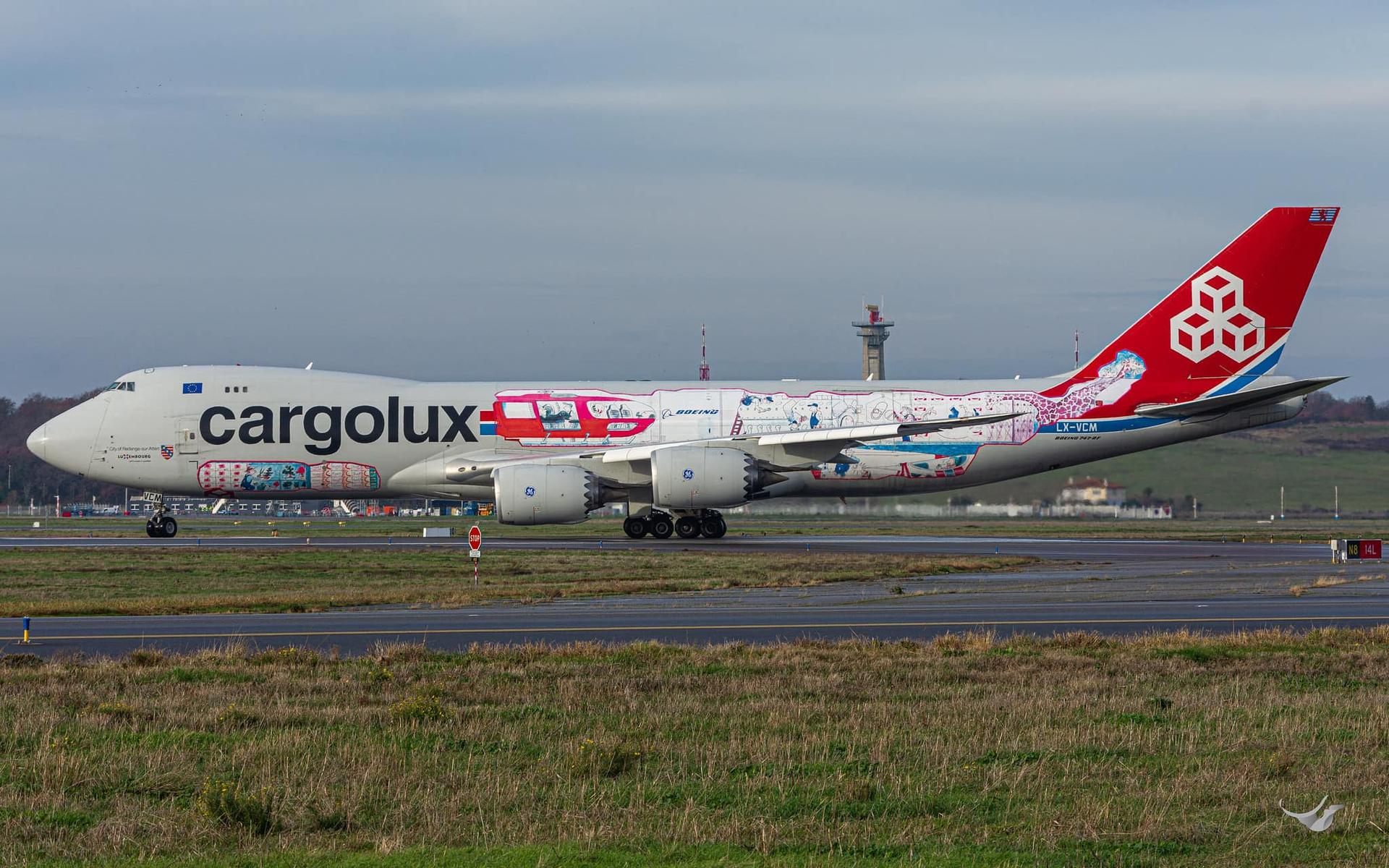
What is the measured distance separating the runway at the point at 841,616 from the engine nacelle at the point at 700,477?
980 centimetres

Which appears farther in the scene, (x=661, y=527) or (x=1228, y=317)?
(x=661, y=527)

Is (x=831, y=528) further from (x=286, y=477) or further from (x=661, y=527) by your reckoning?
(x=286, y=477)

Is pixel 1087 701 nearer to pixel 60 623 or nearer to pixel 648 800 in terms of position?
pixel 648 800

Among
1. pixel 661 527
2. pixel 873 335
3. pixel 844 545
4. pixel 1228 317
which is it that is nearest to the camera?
pixel 844 545

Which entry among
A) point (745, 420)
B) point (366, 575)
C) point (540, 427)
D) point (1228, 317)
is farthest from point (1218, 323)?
point (366, 575)

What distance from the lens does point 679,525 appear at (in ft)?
130

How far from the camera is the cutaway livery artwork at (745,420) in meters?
38.5

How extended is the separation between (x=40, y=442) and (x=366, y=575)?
1900cm

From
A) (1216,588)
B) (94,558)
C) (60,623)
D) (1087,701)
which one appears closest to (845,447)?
(1216,588)

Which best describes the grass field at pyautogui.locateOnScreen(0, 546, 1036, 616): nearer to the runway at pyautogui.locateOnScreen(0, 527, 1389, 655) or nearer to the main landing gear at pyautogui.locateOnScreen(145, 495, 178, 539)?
the runway at pyautogui.locateOnScreen(0, 527, 1389, 655)

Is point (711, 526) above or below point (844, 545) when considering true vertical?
above

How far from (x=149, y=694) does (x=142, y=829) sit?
497 cm
